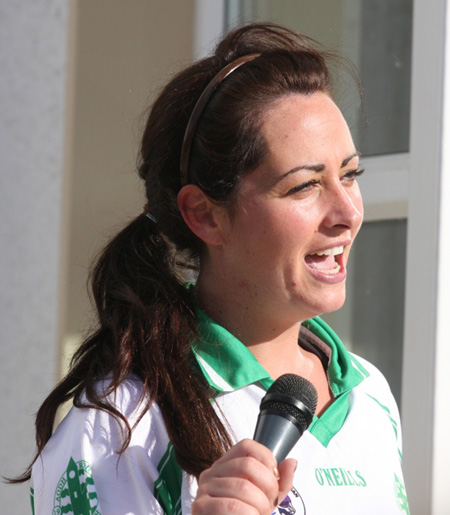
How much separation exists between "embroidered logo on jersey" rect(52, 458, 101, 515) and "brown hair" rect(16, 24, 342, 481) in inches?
3.2

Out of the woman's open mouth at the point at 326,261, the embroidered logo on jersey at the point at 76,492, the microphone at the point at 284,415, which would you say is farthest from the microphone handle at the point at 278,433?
the woman's open mouth at the point at 326,261

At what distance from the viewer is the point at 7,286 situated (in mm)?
4066

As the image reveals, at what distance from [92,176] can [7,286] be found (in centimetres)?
63

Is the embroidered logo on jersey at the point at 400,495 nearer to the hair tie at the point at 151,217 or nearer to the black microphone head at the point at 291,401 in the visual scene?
the black microphone head at the point at 291,401

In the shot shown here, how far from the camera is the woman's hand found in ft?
4.49

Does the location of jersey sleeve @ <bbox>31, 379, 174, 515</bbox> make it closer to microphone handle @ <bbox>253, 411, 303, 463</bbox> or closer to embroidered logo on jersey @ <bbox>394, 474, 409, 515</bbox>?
microphone handle @ <bbox>253, 411, 303, 463</bbox>

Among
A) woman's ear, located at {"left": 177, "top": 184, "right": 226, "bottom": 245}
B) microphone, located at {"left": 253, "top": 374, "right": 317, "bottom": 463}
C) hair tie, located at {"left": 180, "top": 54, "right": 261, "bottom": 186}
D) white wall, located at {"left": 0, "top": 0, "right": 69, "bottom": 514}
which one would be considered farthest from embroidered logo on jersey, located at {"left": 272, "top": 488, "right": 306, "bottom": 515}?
white wall, located at {"left": 0, "top": 0, "right": 69, "bottom": 514}

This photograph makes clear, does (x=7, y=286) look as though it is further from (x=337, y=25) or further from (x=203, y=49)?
(x=337, y=25)

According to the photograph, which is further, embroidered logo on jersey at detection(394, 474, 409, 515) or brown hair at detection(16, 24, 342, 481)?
embroidered logo on jersey at detection(394, 474, 409, 515)

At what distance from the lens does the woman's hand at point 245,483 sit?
4.49 feet

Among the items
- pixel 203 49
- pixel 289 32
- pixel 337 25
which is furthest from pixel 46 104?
pixel 289 32

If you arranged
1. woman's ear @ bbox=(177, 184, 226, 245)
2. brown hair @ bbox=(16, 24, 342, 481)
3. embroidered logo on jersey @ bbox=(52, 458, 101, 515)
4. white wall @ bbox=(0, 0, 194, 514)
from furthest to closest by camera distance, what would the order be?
white wall @ bbox=(0, 0, 194, 514) < woman's ear @ bbox=(177, 184, 226, 245) < brown hair @ bbox=(16, 24, 342, 481) < embroidered logo on jersey @ bbox=(52, 458, 101, 515)

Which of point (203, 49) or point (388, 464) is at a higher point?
point (203, 49)

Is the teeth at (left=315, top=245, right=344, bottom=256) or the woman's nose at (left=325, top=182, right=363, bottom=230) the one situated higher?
the woman's nose at (left=325, top=182, right=363, bottom=230)
